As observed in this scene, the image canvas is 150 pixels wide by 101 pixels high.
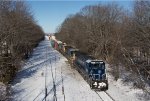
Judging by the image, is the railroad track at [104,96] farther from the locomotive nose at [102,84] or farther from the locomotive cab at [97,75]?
the locomotive cab at [97,75]

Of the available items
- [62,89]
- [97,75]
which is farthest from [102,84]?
[62,89]

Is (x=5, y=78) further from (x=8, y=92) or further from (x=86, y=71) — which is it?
(x=86, y=71)

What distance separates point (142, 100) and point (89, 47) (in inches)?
1455

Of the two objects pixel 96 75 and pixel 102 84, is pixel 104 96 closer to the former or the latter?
pixel 102 84

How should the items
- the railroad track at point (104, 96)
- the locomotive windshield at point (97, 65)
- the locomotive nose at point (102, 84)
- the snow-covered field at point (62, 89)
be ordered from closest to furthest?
the railroad track at point (104, 96) → the snow-covered field at point (62, 89) → the locomotive nose at point (102, 84) → the locomotive windshield at point (97, 65)

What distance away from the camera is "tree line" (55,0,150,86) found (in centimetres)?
3851

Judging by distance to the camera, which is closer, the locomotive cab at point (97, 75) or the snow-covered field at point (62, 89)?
the snow-covered field at point (62, 89)

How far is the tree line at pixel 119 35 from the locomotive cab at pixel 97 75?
2.77 m

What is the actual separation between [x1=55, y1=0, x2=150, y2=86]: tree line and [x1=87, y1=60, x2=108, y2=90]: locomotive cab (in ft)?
9.08

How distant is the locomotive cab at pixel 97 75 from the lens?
30.6m

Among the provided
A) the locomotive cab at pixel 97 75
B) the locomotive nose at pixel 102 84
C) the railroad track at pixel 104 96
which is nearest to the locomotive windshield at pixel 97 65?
the locomotive cab at pixel 97 75

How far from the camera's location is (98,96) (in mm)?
27891

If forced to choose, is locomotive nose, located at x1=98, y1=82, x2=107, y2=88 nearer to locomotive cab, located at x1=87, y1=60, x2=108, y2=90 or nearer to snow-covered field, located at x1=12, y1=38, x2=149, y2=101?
locomotive cab, located at x1=87, y1=60, x2=108, y2=90

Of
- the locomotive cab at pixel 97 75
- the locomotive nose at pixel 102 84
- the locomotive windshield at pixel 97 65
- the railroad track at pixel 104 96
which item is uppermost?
the locomotive windshield at pixel 97 65
